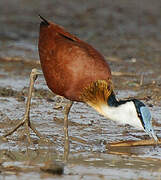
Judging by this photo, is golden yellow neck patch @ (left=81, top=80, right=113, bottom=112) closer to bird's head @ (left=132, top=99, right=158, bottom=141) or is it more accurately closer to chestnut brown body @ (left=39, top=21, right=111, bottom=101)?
chestnut brown body @ (left=39, top=21, right=111, bottom=101)

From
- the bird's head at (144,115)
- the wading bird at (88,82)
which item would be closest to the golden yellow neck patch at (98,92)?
the wading bird at (88,82)

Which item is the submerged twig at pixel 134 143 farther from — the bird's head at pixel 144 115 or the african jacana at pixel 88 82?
the bird's head at pixel 144 115

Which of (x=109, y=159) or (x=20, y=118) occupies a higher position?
(x=20, y=118)

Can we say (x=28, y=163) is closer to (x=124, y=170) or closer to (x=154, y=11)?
(x=124, y=170)

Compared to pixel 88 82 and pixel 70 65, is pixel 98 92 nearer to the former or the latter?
pixel 88 82

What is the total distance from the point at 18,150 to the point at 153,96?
3139mm

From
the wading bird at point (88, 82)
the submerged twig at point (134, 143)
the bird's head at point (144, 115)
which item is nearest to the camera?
the bird's head at point (144, 115)

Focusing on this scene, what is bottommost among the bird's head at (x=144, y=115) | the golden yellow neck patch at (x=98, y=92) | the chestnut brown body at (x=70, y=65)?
the bird's head at (x=144, y=115)

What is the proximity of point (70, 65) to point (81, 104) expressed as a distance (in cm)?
200

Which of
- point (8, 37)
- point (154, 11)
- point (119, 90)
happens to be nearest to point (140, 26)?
point (154, 11)

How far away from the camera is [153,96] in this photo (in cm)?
894

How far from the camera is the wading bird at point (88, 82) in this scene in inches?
247

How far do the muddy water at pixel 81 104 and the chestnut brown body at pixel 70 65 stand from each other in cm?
65

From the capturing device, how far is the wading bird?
6281 mm
